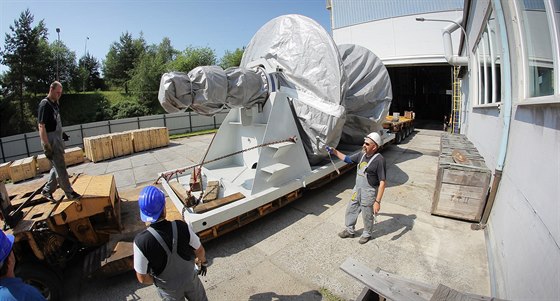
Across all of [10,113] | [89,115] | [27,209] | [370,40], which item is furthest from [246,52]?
[10,113]

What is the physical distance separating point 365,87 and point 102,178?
6.55 meters

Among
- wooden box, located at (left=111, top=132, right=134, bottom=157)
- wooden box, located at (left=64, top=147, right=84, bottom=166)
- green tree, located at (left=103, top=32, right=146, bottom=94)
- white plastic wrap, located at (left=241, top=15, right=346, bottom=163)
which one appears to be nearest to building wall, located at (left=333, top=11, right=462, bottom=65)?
white plastic wrap, located at (left=241, top=15, right=346, bottom=163)

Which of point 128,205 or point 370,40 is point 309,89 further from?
point 370,40

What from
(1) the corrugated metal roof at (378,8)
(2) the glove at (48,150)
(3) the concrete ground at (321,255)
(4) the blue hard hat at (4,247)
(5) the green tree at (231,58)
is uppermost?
(5) the green tree at (231,58)

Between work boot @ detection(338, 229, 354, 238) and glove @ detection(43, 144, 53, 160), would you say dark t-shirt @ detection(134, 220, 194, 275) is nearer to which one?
glove @ detection(43, 144, 53, 160)

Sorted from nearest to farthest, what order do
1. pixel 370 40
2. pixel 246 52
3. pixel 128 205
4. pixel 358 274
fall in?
1. pixel 358 274
2. pixel 128 205
3. pixel 246 52
4. pixel 370 40

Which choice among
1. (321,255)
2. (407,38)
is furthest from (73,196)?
(407,38)

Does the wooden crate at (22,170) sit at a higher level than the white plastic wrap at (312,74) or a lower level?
lower

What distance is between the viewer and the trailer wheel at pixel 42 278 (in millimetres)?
2965

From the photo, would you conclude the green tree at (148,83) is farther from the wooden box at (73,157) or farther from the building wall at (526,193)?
the building wall at (526,193)

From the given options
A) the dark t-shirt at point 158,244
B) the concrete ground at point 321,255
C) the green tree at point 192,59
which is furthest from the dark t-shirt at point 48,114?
the green tree at point 192,59

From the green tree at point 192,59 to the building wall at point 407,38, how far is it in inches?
1030

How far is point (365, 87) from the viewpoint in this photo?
723 cm

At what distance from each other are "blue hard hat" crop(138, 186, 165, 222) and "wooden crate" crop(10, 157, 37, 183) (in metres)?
11.2
